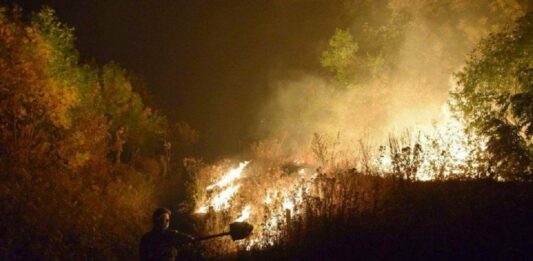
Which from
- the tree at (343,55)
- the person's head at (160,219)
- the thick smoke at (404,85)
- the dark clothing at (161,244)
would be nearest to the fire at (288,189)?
the dark clothing at (161,244)

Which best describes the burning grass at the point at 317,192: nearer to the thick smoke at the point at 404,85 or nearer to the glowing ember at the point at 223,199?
the glowing ember at the point at 223,199

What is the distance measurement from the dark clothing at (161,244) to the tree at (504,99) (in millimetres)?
7374

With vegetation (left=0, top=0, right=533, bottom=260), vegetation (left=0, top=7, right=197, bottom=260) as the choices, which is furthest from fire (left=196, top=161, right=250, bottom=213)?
vegetation (left=0, top=7, right=197, bottom=260)

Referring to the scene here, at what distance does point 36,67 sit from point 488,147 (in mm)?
11201

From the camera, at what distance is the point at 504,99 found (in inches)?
409

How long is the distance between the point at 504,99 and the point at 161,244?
8317mm

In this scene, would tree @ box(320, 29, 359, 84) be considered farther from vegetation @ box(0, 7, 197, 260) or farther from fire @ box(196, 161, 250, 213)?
vegetation @ box(0, 7, 197, 260)

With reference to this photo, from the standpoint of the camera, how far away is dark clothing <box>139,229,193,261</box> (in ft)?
20.1

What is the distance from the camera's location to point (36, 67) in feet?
38.5

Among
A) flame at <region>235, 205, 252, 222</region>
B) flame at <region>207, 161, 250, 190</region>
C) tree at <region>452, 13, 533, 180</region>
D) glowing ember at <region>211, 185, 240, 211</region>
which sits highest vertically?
tree at <region>452, 13, 533, 180</region>

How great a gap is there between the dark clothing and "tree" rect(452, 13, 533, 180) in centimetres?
737

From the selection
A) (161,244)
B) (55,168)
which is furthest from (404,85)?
(161,244)

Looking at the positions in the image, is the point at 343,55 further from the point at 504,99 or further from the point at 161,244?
the point at 161,244

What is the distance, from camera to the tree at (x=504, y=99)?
33.1ft
